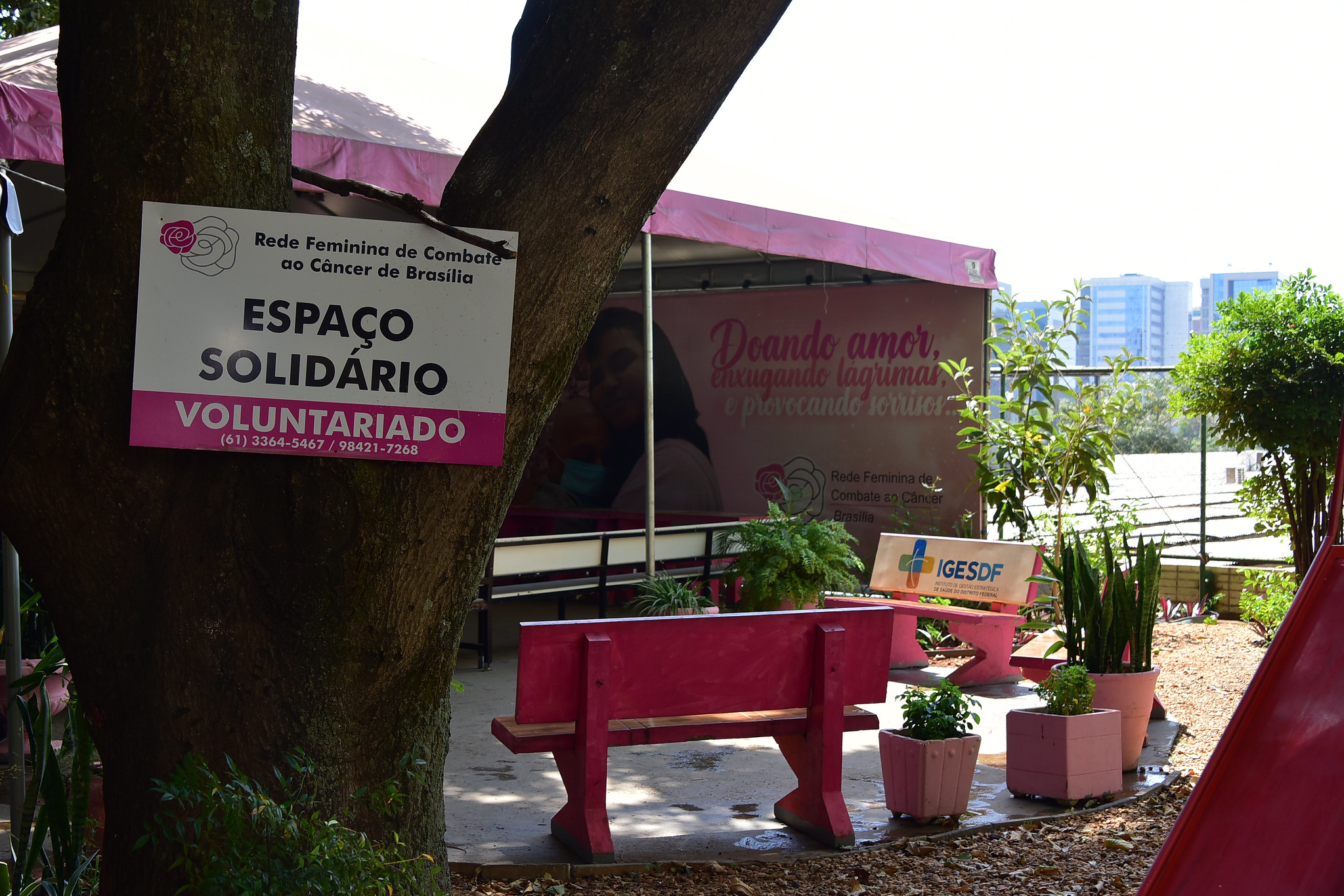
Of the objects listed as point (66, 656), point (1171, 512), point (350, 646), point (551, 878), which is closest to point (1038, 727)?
point (551, 878)

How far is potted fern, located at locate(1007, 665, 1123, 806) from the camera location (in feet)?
15.1

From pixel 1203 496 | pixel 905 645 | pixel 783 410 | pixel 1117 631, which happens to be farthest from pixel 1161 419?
pixel 1117 631

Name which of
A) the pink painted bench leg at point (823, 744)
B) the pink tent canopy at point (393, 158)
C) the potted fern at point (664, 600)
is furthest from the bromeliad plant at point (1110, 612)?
the potted fern at point (664, 600)

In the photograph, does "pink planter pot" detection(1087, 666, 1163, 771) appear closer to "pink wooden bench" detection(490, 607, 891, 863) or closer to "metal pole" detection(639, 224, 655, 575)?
"pink wooden bench" detection(490, 607, 891, 863)

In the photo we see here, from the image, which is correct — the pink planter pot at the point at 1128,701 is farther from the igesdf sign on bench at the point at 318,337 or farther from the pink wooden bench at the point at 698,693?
the igesdf sign on bench at the point at 318,337

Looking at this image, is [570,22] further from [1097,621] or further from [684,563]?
[684,563]

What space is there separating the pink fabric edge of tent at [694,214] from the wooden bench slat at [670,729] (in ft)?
7.01

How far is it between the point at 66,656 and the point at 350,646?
23.1 inches

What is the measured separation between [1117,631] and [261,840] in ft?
12.9

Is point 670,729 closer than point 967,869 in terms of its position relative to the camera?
No

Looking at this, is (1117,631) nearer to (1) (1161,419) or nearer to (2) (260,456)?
(2) (260,456)

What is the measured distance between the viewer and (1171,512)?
12617 millimetres

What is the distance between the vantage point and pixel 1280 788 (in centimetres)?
274

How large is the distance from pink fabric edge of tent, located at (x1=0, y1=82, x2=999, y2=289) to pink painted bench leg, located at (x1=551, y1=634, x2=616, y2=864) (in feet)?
6.70
